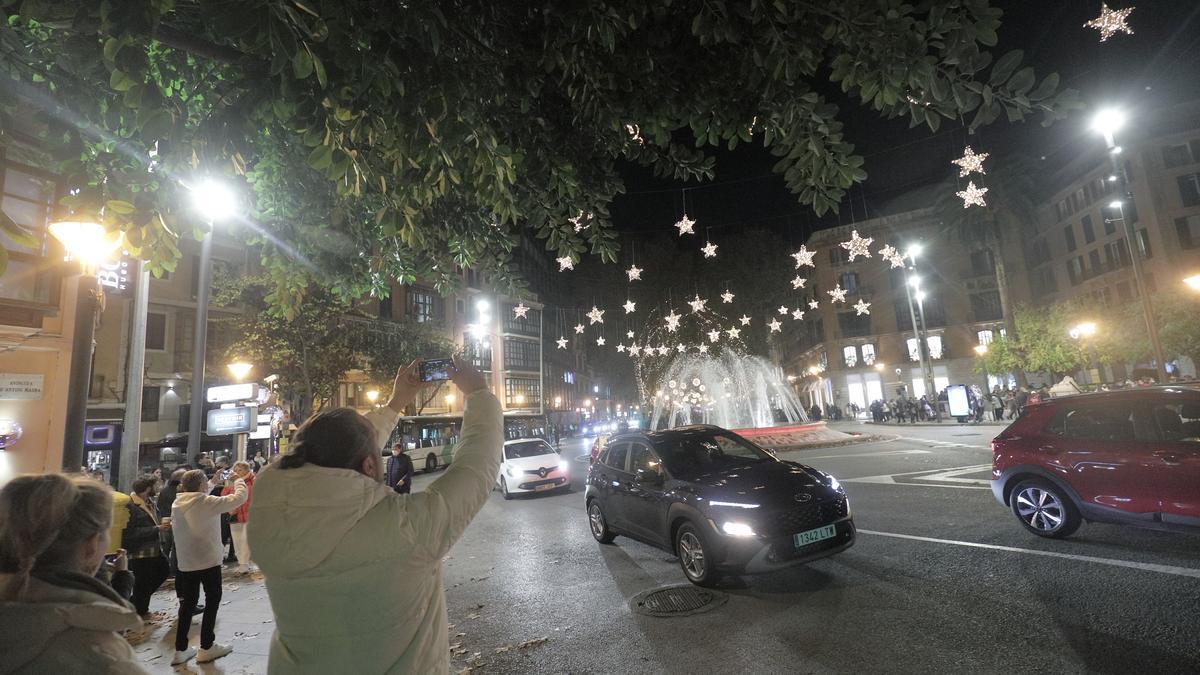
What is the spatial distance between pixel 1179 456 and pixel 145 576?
12.2m

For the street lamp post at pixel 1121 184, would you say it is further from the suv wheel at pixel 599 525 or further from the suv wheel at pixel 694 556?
the suv wheel at pixel 599 525

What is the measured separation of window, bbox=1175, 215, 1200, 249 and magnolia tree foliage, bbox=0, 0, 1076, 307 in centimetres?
4892

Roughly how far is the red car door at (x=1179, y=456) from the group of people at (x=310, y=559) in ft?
Result: 24.9

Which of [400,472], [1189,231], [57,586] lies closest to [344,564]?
[57,586]

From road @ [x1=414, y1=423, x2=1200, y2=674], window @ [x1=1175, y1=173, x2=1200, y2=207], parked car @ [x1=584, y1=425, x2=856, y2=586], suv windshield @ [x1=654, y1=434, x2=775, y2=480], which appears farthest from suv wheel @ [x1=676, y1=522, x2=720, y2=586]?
window @ [x1=1175, y1=173, x2=1200, y2=207]

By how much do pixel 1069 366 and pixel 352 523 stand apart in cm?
4681

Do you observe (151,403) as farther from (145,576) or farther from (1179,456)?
(1179,456)

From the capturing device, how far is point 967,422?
30094 millimetres

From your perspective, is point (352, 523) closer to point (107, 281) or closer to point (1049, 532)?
point (1049, 532)

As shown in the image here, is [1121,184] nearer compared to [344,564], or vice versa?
[344,564]

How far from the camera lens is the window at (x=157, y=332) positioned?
27500 mm

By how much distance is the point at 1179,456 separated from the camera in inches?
224

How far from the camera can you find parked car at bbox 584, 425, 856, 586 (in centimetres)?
569

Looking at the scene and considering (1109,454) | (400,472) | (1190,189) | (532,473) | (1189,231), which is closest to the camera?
(1109,454)
